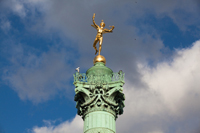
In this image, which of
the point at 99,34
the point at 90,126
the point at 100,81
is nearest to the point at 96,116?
the point at 90,126

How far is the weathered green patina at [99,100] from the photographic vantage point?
130 ft

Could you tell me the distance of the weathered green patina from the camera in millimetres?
39559

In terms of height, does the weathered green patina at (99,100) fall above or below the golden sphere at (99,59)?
below

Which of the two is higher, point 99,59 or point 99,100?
point 99,59

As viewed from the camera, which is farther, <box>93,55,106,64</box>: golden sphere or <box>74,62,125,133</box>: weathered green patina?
<box>93,55,106,64</box>: golden sphere

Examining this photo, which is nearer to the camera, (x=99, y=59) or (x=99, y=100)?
(x=99, y=100)

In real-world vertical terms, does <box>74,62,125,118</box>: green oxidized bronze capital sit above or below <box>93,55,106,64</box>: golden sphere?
below

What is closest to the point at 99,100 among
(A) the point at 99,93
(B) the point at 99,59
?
(A) the point at 99,93

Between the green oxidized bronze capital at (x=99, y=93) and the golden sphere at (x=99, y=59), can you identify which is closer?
the green oxidized bronze capital at (x=99, y=93)

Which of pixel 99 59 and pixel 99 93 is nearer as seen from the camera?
pixel 99 93

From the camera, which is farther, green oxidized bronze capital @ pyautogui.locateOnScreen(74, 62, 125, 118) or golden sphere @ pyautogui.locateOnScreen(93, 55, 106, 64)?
golden sphere @ pyautogui.locateOnScreen(93, 55, 106, 64)

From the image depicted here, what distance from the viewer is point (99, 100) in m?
40.4

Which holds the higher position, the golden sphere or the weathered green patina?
the golden sphere

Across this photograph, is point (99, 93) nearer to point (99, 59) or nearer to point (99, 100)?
point (99, 100)
